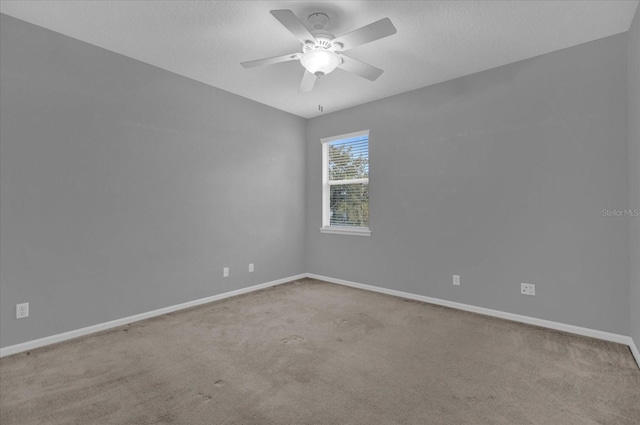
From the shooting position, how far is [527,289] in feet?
10.4

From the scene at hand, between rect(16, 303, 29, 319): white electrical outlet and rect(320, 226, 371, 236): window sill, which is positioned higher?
rect(320, 226, 371, 236): window sill

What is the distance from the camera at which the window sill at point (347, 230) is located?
14.9 feet

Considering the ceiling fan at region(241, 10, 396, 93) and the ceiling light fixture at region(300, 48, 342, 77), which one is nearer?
the ceiling fan at region(241, 10, 396, 93)

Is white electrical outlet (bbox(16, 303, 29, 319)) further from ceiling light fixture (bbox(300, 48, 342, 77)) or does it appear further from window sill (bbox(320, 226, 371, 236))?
window sill (bbox(320, 226, 371, 236))

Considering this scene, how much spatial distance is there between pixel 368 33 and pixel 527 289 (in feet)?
9.52

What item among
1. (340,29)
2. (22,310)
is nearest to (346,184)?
(340,29)

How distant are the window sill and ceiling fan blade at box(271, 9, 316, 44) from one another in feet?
9.15

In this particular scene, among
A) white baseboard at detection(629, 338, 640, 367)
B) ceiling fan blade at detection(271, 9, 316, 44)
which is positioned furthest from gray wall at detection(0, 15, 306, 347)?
white baseboard at detection(629, 338, 640, 367)

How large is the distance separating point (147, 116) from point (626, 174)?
4.64m

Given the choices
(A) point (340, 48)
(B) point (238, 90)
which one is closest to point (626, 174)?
(A) point (340, 48)

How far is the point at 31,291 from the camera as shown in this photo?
2621 millimetres

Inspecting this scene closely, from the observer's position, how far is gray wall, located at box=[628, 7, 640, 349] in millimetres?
2393

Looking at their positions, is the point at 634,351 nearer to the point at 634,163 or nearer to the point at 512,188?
the point at 634,163

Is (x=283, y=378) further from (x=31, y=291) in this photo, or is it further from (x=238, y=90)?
(x=238, y=90)
